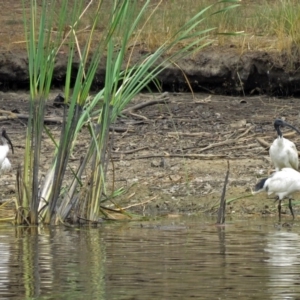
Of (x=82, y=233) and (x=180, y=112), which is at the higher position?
(x=180, y=112)

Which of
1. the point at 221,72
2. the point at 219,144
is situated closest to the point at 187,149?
the point at 219,144

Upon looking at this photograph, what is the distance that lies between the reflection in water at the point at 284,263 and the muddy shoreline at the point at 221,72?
7.08 meters

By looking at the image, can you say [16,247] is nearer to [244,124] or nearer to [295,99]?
[244,124]

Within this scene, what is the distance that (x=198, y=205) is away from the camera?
12195 millimetres

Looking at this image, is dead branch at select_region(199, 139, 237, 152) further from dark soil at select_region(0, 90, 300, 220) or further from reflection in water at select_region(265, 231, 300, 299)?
reflection in water at select_region(265, 231, 300, 299)

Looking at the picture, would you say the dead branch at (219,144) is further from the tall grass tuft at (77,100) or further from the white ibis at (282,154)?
the tall grass tuft at (77,100)

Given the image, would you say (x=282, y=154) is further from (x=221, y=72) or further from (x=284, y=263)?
(x=284, y=263)

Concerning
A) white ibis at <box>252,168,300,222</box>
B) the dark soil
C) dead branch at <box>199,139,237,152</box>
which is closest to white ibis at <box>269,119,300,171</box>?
the dark soil

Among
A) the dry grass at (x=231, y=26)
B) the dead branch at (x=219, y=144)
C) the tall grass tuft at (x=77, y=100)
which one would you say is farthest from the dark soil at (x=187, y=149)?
the tall grass tuft at (x=77, y=100)

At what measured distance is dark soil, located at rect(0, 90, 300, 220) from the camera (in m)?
12.4

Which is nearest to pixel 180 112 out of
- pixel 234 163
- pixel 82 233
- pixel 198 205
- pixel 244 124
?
pixel 244 124

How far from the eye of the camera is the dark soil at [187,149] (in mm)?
12367

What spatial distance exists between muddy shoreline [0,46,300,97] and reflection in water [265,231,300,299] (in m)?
7.08

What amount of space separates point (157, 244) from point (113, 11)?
72.8 inches
